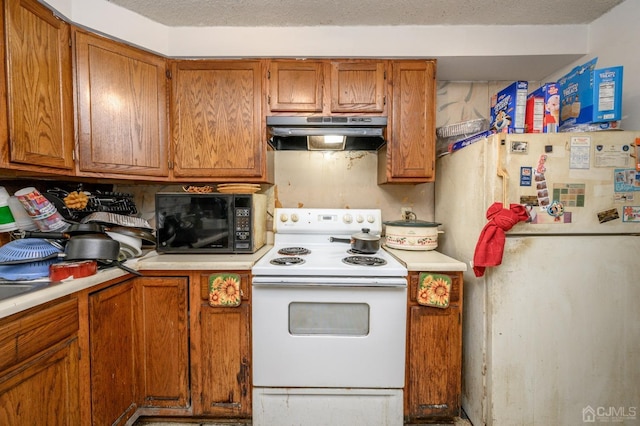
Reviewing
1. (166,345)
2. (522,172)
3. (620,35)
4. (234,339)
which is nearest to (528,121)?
(522,172)

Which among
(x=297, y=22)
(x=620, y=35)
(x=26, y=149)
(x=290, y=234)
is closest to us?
(x=26, y=149)

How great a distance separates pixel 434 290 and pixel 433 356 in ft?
1.17

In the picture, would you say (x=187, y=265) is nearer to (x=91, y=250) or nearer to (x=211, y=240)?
(x=211, y=240)

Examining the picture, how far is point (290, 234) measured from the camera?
6.19 ft

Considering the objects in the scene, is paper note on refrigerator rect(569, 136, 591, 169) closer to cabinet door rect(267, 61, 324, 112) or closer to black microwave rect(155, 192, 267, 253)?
cabinet door rect(267, 61, 324, 112)

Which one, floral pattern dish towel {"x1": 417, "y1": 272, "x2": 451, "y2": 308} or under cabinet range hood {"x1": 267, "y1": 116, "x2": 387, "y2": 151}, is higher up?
under cabinet range hood {"x1": 267, "y1": 116, "x2": 387, "y2": 151}

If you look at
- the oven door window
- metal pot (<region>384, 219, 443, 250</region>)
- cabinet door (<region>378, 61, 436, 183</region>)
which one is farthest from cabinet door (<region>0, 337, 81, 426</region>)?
cabinet door (<region>378, 61, 436, 183</region>)

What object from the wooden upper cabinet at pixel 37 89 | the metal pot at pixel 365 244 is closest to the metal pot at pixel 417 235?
the metal pot at pixel 365 244

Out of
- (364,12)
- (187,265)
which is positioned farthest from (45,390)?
(364,12)

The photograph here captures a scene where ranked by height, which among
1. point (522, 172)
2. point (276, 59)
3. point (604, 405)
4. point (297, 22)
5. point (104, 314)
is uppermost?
point (297, 22)

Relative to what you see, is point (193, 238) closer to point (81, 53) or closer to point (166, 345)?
point (166, 345)

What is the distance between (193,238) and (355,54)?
1.55 meters

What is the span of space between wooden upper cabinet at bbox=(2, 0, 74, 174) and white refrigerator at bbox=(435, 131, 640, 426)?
215 cm

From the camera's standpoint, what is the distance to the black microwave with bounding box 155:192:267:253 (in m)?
1.55
